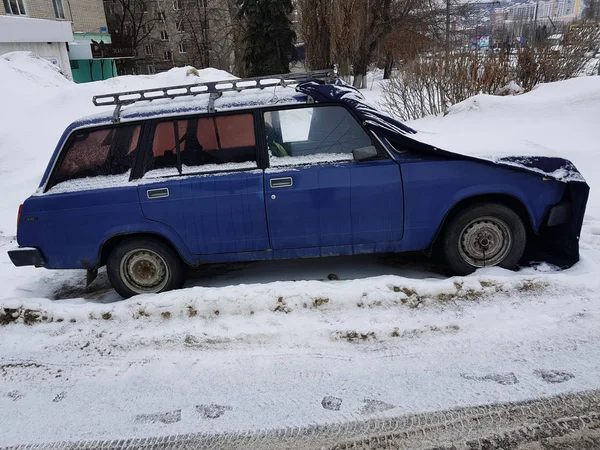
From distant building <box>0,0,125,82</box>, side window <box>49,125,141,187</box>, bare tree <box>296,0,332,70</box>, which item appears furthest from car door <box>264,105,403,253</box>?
distant building <box>0,0,125,82</box>

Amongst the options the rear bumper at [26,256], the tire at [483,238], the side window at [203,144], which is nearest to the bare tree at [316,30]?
the side window at [203,144]

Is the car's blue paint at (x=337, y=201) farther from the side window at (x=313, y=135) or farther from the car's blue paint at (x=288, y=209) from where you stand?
the side window at (x=313, y=135)

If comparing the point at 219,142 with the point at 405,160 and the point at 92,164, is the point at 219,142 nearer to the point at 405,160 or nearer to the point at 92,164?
the point at 92,164

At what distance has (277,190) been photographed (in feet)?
13.3

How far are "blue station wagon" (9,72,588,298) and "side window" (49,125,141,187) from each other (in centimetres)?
1

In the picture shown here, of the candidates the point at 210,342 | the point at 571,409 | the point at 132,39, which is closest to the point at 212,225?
the point at 210,342

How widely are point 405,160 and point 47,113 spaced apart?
1158 cm

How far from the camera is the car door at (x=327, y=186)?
405cm

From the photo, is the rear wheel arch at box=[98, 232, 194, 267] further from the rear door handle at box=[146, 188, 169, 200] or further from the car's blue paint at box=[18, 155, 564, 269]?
the rear door handle at box=[146, 188, 169, 200]

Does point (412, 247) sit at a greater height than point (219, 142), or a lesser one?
lesser

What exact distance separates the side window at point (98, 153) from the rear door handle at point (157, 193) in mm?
345

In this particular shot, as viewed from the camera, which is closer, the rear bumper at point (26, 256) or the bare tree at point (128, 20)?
the rear bumper at point (26, 256)

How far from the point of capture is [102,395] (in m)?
3.11

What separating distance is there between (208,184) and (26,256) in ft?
6.12
